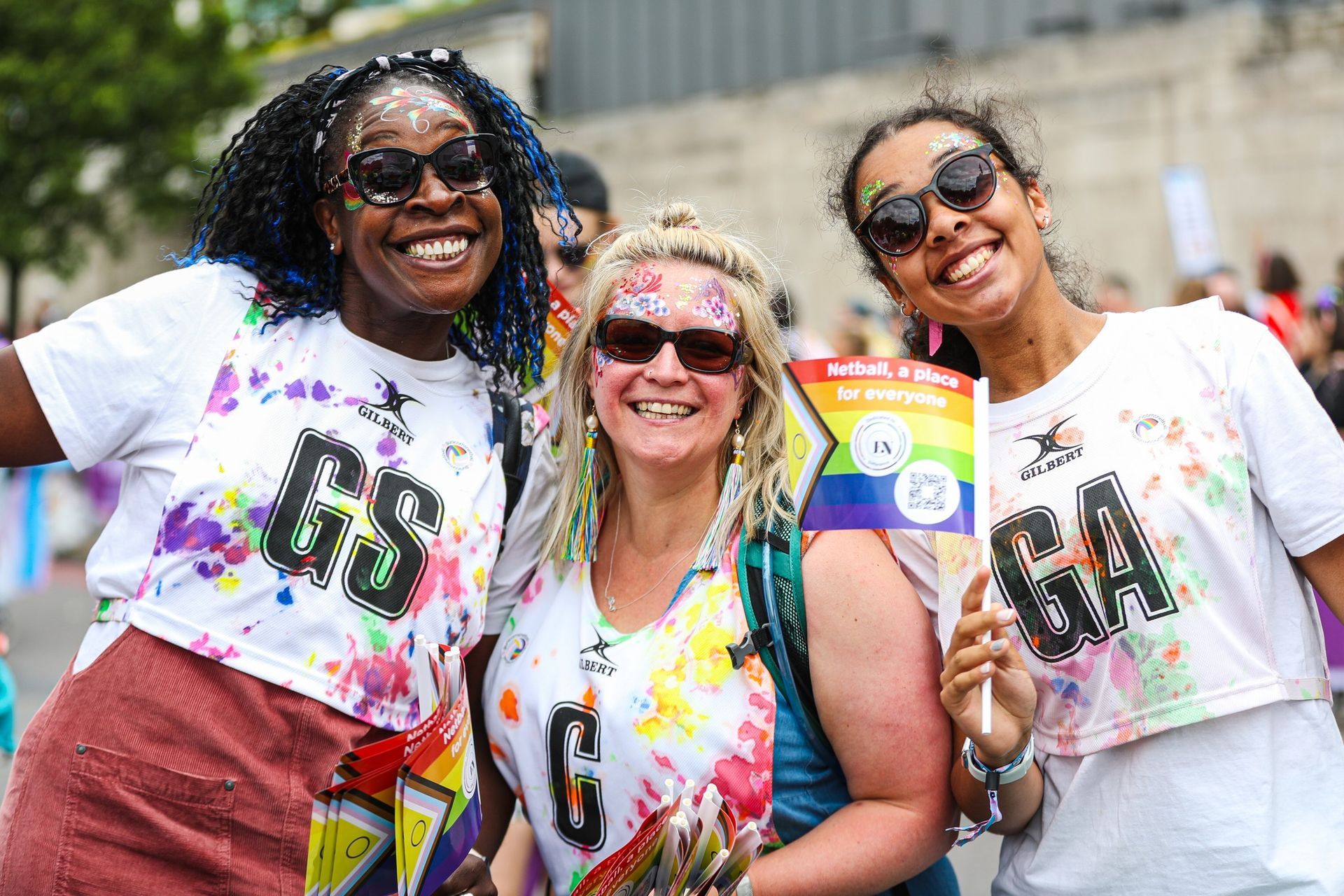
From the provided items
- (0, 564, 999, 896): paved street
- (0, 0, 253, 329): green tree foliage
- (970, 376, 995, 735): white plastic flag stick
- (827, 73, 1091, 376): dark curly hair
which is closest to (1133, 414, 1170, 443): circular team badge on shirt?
(970, 376, 995, 735): white plastic flag stick

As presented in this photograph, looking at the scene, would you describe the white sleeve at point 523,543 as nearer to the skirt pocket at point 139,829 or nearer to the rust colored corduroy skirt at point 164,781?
the rust colored corduroy skirt at point 164,781

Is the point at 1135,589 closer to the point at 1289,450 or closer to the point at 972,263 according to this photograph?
the point at 1289,450

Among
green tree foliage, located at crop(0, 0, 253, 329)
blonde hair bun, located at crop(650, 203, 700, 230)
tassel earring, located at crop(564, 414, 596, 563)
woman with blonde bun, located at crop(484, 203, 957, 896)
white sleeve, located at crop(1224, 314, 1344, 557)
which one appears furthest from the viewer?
green tree foliage, located at crop(0, 0, 253, 329)

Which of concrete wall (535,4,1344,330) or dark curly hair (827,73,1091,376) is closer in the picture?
dark curly hair (827,73,1091,376)

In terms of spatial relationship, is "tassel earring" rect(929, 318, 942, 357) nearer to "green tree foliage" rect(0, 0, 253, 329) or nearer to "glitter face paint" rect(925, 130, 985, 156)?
"glitter face paint" rect(925, 130, 985, 156)

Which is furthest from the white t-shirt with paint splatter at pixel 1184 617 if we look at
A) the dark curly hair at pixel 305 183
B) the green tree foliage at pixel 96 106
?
the green tree foliage at pixel 96 106

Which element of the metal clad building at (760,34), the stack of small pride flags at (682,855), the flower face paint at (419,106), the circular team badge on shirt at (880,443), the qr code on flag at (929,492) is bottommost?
the stack of small pride flags at (682,855)

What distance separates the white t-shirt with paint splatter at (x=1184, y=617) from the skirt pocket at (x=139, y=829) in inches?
61.9

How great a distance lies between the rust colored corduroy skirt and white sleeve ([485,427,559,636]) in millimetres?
631

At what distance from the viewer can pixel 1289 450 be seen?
2438mm

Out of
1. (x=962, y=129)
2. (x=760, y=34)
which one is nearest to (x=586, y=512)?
(x=962, y=129)

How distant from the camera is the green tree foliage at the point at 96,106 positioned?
16141 mm

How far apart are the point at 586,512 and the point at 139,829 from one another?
115 centimetres

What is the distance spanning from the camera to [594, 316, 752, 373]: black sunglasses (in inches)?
113
